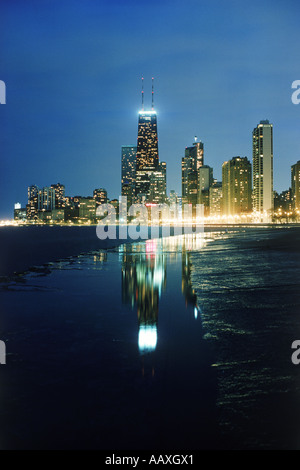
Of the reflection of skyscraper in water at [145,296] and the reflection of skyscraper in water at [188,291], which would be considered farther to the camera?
the reflection of skyscraper in water at [188,291]

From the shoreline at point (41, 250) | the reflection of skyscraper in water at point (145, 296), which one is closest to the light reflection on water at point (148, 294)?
the reflection of skyscraper in water at point (145, 296)

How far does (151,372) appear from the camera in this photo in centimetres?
567

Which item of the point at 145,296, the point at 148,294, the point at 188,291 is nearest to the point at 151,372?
the point at 145,296

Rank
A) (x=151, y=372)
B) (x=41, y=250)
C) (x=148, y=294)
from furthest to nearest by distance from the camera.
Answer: (x=41, y=250), (x=148, y=294), (x=151, y=372)

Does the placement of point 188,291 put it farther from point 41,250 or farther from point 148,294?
point 41,250

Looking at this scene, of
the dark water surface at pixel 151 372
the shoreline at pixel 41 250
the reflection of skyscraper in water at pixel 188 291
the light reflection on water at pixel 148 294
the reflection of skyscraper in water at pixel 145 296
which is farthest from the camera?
the shoreline at pixel 41 250

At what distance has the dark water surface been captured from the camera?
13.1 ft

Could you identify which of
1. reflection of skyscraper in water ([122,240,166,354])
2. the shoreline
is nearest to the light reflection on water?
reflection of skyscraper in water ([122,240,166,354])

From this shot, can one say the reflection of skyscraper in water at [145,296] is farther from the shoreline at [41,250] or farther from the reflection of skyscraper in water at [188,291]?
the shoreline at [41,250]

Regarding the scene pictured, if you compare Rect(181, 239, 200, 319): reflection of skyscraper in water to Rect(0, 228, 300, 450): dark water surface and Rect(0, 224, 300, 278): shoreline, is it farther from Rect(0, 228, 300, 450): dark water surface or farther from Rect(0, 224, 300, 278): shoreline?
Rect(0, 224, 300, 278): shoreline

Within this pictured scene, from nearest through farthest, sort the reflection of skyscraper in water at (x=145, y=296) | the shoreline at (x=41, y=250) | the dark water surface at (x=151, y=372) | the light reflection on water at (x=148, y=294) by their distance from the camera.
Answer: the dark water surface at (x=151, y=372) < the reflection of skyscraper in water at (x=145, y=296) < the light reflection on water at (x=148, y=294) < the shoreline at (x=41, y=250)

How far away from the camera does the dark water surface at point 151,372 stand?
3992 mm

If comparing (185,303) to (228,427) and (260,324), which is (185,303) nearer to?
(260,324)
